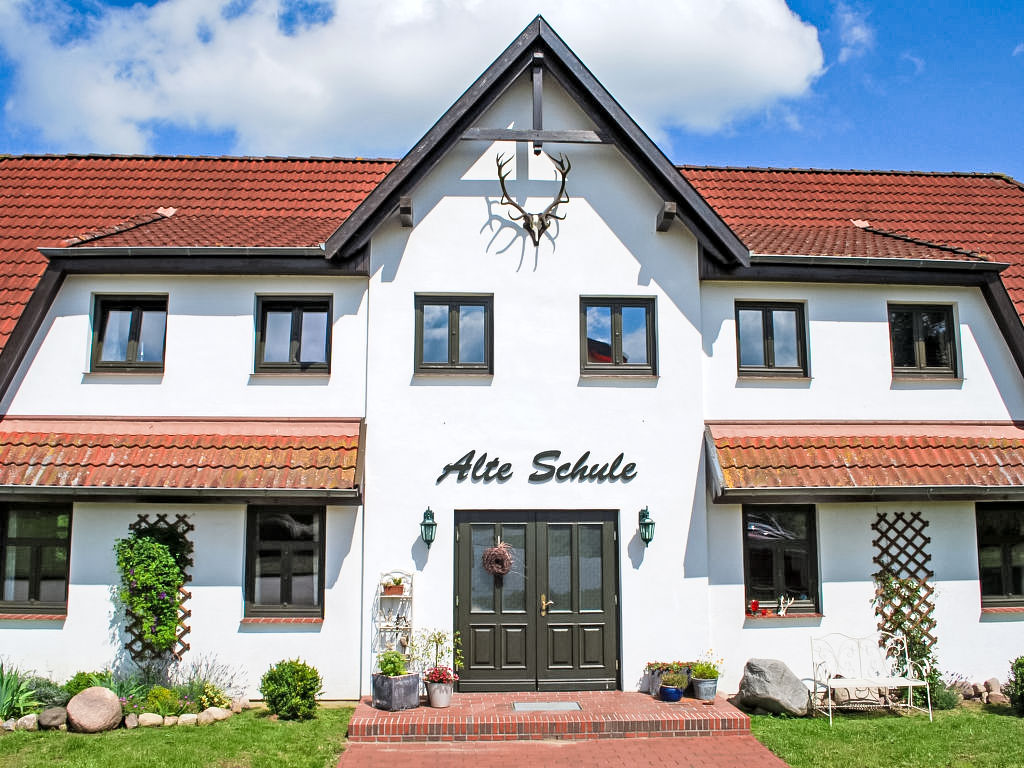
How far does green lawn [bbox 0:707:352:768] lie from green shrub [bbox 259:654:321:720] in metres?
0.17

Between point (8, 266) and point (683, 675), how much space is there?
12429mm

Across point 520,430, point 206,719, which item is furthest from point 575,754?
point 206,719

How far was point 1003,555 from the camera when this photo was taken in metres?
13.4

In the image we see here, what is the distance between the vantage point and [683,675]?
470 inches

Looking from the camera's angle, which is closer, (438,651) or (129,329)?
(438,651)

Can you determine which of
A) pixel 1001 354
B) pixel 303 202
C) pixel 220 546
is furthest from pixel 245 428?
pixel 1001 354

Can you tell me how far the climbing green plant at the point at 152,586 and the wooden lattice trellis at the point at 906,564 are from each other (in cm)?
1042

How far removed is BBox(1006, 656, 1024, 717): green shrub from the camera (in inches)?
469

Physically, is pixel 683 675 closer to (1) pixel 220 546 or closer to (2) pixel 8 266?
(1) pixel 220 546

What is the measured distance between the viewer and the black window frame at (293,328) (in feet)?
42.6

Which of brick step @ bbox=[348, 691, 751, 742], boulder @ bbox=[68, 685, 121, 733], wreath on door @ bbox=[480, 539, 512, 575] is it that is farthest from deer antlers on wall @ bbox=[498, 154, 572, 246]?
boulder @ bbox=[68, 685, 121, 733]

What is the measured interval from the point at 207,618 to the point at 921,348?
12001 millimetres

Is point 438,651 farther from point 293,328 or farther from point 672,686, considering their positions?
point 293,328

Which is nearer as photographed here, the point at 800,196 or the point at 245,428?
the point at 245,428
